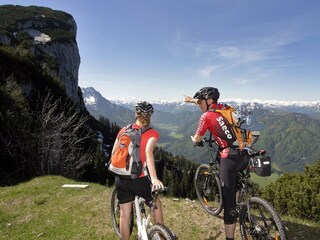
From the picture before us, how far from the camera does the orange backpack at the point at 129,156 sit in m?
6.51

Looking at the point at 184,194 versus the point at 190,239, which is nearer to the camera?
the point at 190,239

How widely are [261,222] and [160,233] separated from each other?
2.72 m

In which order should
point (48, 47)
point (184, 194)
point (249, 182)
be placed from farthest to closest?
point (184, 194), point (48, 47), point (249, 182)

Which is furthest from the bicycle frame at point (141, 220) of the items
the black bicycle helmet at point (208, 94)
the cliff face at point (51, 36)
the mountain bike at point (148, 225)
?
the cliff face at point (51, 36)

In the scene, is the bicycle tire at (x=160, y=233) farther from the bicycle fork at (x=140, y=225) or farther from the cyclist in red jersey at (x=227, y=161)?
the cyclist in red jersey at (x=227, y=161)

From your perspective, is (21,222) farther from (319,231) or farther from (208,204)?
(319,231)

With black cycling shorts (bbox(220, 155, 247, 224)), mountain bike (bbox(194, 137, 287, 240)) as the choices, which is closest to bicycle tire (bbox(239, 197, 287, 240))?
mountain bike (bbox(194, 137, 287, 240))

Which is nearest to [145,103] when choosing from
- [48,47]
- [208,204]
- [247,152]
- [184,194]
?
[247,152]

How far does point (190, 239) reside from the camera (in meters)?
9.51

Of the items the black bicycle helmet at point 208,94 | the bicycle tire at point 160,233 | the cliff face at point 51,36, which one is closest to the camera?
the bicycle tire at point 160,233

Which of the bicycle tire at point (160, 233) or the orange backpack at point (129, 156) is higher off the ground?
the orange backpack at point (129, 156)

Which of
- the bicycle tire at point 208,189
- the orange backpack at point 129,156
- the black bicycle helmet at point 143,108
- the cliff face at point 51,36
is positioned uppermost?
the cliff face at point 51,36

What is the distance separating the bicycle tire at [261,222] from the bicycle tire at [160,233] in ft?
7.88

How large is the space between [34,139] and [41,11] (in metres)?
151
